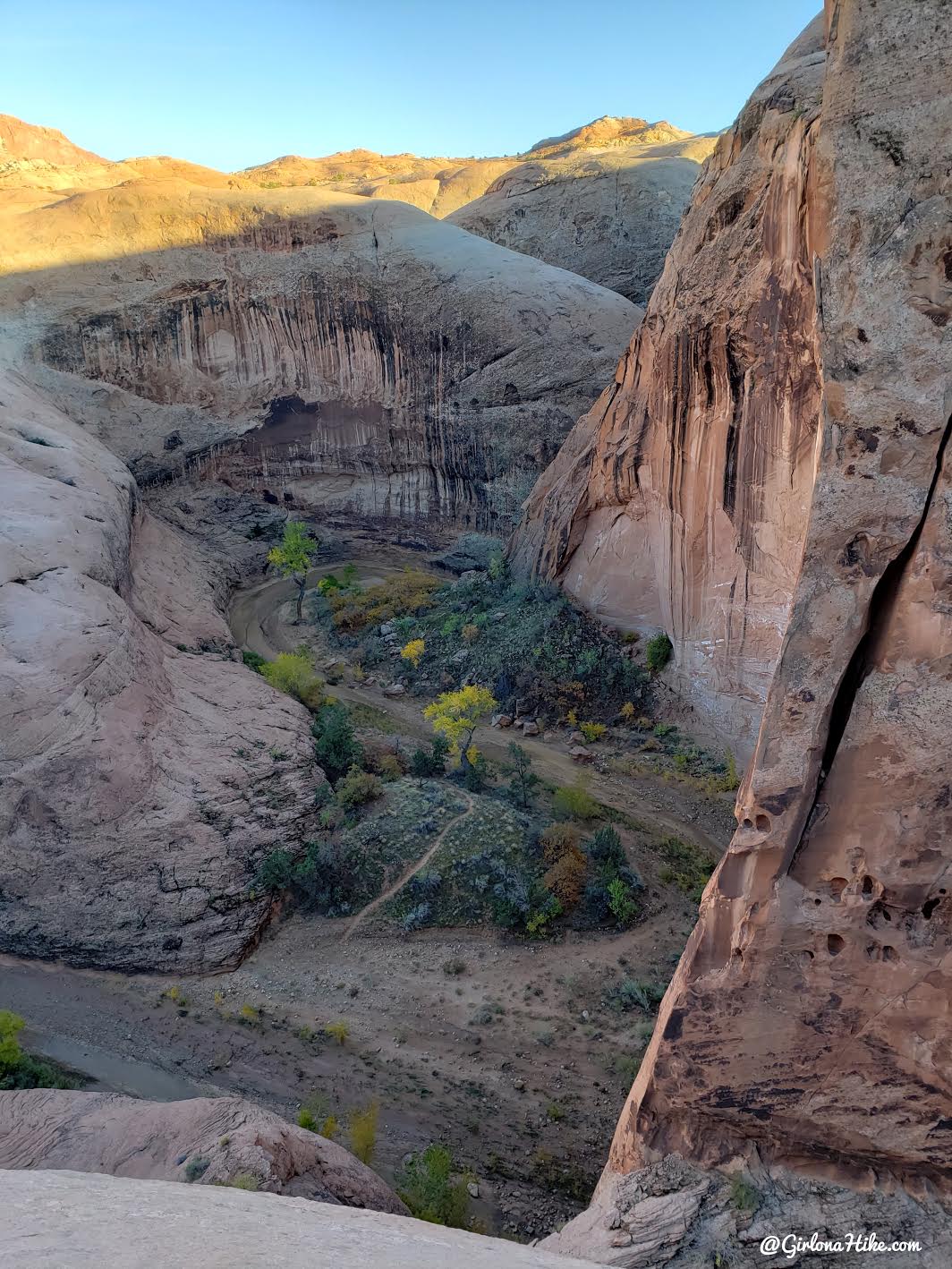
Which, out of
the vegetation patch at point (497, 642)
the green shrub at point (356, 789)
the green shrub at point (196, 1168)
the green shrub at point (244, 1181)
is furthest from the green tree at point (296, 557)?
the green shrub at point (244, 1181)

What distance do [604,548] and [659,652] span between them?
161 inches

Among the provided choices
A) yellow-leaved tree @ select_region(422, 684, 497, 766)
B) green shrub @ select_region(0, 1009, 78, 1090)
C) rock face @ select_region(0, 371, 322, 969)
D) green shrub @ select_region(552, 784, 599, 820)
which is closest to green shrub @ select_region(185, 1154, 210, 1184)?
green shrub @ select_region(0, 1009, 78, 1090)

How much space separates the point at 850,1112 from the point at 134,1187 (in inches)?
258

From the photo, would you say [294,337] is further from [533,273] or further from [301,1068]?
[301,1068]

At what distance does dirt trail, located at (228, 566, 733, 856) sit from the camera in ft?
63.9

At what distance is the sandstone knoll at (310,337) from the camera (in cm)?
3297

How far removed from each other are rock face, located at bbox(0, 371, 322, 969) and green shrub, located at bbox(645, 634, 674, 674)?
10.4 m

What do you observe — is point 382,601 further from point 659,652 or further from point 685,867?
point 685,867

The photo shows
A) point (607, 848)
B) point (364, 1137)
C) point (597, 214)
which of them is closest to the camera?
point (364, 1137)

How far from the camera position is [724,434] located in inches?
754

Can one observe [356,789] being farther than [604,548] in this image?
No

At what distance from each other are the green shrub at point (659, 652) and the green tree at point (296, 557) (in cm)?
1394

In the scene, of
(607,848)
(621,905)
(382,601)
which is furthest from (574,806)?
(382,601)

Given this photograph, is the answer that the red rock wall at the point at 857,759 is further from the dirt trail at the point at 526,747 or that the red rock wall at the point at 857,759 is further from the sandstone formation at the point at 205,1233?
the dirt trail at the point at 526,747
